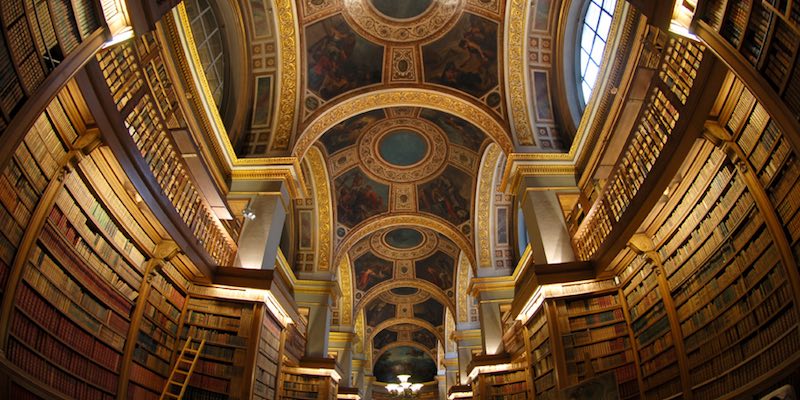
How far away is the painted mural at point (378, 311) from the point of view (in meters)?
25.0

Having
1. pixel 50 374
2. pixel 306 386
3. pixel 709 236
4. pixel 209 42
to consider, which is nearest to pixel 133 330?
pixel 50 374

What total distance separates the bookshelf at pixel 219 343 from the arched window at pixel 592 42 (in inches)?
307

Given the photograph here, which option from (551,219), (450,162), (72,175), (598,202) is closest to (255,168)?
(72,175)

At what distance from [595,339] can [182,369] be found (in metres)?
6.23

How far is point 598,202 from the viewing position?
7820 mm

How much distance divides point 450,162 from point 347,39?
6211 mm

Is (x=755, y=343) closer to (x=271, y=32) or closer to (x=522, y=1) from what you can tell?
(x=522, y=1)

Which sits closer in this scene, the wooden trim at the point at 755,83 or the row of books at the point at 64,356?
the wooden trim at the point at 755,83

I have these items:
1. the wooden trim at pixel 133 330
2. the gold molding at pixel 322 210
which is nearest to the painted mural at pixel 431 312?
the gold molding at pixel 322 210

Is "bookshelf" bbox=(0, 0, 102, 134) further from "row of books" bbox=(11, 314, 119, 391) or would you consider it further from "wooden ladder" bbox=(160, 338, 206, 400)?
"wooden ladder" bbox=(160, 338, 206, 400)

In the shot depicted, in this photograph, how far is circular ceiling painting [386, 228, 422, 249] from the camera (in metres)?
20.7

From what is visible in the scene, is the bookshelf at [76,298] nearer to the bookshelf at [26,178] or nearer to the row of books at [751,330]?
the bookshelf at [26,178]

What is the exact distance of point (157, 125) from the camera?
6.56m

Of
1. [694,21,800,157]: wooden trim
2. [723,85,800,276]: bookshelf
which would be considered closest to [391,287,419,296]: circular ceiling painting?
[723,85,800,276]: bookshelf
